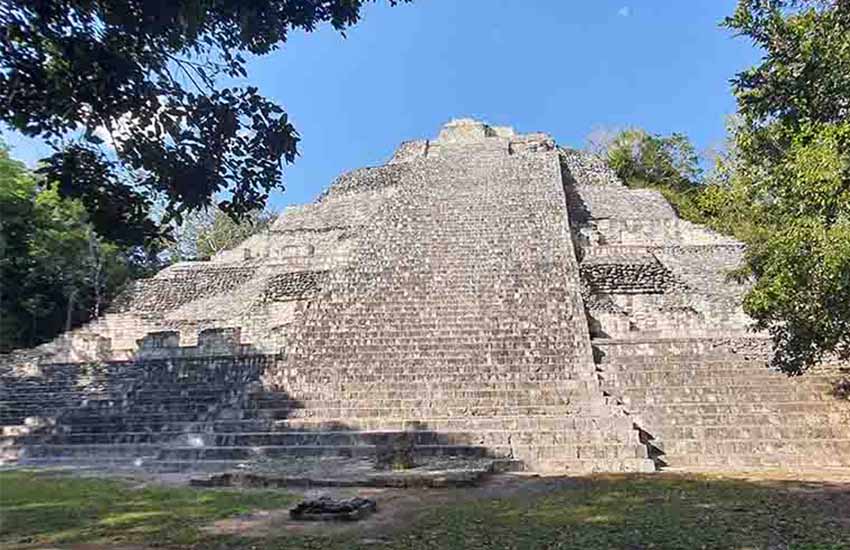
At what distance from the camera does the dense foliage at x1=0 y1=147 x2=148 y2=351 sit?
2189 centimetres

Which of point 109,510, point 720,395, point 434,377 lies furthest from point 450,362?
point 109,510

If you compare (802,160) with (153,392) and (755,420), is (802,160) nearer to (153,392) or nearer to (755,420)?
(755,420)

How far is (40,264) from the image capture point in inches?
925

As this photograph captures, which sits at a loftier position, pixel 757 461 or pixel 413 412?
pixel 413 412

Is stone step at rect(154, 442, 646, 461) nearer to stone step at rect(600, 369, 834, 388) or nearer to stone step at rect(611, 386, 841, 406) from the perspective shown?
stone step at rect(611, 386, 841, 406)

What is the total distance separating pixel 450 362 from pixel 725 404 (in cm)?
394

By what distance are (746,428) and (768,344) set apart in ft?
7.12

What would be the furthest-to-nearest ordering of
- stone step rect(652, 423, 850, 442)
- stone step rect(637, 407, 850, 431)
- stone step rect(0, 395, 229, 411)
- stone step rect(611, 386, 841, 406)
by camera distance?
stone step rect(0, 395, 229, 411) → stone step rect(611, 386, 841, 406) → stone step rect(637, 407, 850, 431) → stone step rect(652, 423, 850, 442)

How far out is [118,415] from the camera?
36.5 feet

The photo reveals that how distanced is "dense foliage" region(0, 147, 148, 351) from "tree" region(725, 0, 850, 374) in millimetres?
18834

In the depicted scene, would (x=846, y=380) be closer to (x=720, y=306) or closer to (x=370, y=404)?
(x=720, y=306)

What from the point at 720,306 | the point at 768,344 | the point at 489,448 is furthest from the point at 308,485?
the point at 720,306

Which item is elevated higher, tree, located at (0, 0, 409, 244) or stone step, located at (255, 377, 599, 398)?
tree, located at (0, 0, 409, 244)

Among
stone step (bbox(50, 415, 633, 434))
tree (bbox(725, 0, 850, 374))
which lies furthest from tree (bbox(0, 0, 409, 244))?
stone step (bbox(50, 415, 633, 434))
